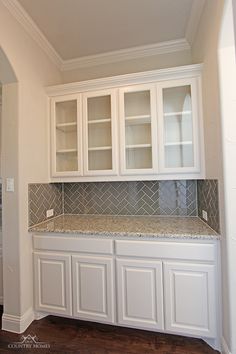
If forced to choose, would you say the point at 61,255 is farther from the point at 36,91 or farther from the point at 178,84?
the point at 178,84

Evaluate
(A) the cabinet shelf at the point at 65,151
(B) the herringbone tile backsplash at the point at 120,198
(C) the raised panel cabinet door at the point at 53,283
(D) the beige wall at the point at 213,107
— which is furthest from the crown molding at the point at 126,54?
(C) the raised panel cabinet door at the point at 53,283

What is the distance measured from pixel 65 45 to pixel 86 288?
2.56 meters

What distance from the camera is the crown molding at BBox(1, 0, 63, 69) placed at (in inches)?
68.2

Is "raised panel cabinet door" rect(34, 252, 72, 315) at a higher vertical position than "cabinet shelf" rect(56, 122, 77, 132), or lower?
lower

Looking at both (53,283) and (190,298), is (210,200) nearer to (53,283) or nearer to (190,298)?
(190,298)

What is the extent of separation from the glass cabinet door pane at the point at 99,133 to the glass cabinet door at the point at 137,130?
173 millimetres

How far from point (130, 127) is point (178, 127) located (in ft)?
1.63

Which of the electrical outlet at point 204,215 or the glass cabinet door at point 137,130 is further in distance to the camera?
the glass cabinet door at point 137,130

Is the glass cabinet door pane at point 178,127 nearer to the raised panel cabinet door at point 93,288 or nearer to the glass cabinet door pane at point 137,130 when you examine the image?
the glass cabinet door pane at point 137,130

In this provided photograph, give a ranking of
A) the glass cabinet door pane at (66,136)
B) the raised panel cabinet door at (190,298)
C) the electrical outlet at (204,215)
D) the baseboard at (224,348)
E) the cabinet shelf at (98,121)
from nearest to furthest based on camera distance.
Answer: the baseboard at (224,348) → the raised panel cabinet door at (190,298) → the electrical outlet at (204,215) → the cabinet shelf at (98,121) → the glass cabinet door pane at (66,136)

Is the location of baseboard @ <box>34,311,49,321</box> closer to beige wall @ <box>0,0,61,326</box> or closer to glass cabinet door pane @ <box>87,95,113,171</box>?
beige wall @ <box>0,0,61,326</box>

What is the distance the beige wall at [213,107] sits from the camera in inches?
56.3

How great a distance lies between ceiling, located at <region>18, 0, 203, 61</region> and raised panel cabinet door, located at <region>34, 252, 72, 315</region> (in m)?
2.23

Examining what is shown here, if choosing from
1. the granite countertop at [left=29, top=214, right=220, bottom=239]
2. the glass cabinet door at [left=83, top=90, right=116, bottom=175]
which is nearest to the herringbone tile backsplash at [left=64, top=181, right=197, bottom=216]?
the granite countertop at [left=29, top=214, right=220, bottom=239]
